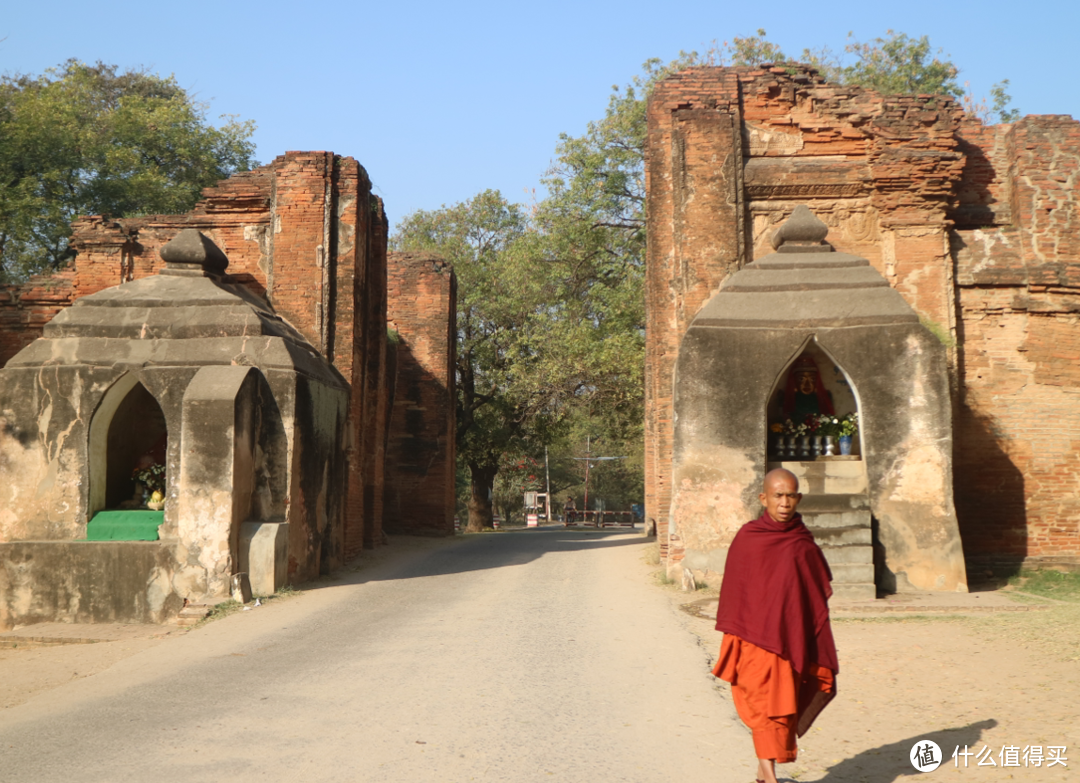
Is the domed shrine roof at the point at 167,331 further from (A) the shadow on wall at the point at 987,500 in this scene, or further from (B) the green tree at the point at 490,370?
(B) the green tree at the point at 490,370

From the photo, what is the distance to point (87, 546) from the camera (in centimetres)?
1003

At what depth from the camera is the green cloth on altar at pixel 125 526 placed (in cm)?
1020

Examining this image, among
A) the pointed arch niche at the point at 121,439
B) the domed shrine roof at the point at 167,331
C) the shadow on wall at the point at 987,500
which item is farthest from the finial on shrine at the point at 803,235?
the pointed arch niche at the point at 121,439

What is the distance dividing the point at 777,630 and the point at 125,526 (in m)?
8.18

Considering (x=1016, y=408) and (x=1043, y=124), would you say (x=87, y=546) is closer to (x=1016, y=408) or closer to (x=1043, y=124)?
(x=1016, y=408)

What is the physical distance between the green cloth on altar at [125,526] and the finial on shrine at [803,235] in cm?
773

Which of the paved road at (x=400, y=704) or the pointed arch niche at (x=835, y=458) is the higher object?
the pointed arch niche at (x=835, y=458)

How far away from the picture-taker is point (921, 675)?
6375mm

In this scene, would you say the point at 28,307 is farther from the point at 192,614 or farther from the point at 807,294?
the point at 807,294

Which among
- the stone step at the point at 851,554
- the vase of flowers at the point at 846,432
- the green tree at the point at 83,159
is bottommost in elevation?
the stone step at the point at 851,554

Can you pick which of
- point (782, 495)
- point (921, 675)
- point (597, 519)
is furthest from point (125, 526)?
point (597, 519)

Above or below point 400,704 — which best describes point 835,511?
above

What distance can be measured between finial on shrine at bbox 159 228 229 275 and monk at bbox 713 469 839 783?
9.32m

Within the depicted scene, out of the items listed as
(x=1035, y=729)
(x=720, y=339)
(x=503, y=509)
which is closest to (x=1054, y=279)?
(x=720, y=339)
